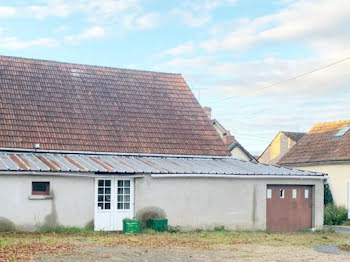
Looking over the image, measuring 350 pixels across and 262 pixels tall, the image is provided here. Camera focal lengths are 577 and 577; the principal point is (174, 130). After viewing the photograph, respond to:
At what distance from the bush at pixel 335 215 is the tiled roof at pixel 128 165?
21.6 ft

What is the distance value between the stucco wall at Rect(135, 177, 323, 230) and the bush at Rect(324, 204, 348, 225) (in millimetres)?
6689

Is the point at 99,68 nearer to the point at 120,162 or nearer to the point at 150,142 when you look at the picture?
the point at 150,142

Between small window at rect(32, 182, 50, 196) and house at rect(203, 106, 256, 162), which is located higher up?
house at rect(203, 106, 256, 162)

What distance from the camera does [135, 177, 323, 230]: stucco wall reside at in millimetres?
22828

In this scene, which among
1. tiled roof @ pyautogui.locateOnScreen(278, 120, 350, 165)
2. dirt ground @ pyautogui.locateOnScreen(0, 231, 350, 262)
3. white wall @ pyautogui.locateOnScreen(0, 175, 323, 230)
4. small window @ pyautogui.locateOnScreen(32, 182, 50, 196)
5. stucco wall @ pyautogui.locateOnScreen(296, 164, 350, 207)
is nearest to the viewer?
dirt ground @ pyautogui.locateOnScreen(0, 231, 350, 262)

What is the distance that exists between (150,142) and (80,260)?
42.5 feet

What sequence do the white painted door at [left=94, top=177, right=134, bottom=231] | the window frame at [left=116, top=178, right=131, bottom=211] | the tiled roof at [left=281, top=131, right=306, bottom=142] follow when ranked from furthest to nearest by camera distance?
1. the tiled roof at [left=281, top=131, right=306, bottom=142]
2. the window frame at [left=116, top=178, right=131, bottom=211]
3. the white painted door at [left=94, top=177, right=134, bottom=231]

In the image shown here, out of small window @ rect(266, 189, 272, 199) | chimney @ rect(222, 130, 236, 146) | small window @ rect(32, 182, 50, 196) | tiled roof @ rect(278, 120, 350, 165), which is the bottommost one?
small window @ rect(266, 189, 272, 199)

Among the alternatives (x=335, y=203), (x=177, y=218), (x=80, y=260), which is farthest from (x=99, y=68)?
(x=80, y=260)

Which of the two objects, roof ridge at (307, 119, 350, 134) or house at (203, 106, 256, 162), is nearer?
roof ridge at (307, 119, 350, 134)

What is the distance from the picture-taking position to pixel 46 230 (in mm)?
20750

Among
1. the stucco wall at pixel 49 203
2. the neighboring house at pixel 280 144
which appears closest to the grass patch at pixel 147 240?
the stucco wall at pixel 49 203

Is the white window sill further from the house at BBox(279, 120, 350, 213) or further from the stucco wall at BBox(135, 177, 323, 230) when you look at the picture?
the house at BBox(279, 120, 350, 213)

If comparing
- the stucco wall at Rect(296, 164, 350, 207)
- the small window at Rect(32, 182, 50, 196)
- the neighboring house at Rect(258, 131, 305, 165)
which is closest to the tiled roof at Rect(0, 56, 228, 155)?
the small window at Rect(32, 182, 50, 196)
